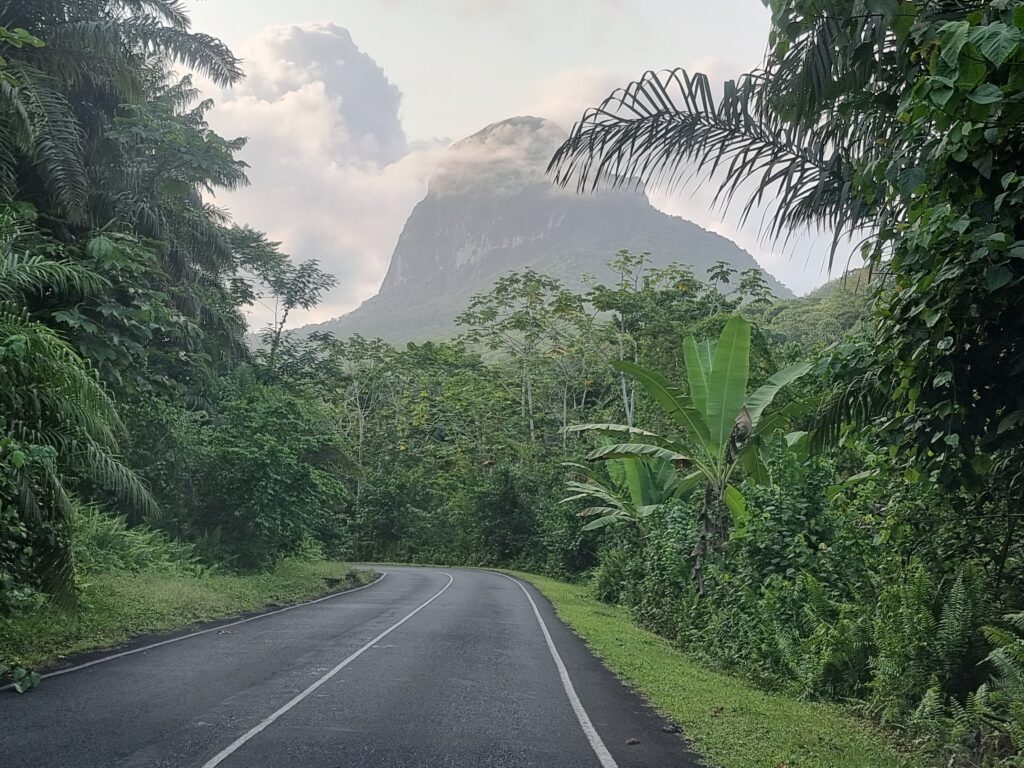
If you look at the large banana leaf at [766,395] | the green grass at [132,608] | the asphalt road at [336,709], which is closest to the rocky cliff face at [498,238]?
the green grass at [132,608]

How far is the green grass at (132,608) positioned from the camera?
9805 mm

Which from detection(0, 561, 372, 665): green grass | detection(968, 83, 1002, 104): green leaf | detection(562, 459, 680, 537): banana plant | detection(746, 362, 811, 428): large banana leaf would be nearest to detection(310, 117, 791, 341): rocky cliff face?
detection(562, 459, 680, 537): banana plant

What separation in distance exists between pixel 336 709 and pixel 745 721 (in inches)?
159

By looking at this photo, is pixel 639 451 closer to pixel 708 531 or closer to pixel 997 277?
pixel 708 531

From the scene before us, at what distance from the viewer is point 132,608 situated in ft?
42.7

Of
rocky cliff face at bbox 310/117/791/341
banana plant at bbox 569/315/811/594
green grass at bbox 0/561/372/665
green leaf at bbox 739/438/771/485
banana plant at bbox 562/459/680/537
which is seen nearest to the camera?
green grass at bbox 0/561/372/665

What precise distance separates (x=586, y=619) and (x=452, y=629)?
14.1 feet

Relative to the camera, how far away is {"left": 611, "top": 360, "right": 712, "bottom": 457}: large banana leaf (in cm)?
1217

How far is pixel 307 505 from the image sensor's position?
73.6ft

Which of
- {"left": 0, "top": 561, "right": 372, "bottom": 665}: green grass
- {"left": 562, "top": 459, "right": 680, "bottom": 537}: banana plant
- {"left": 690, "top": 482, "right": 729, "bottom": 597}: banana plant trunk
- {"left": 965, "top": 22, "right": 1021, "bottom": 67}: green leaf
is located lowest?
{"left": 0, "top": 561, "right": 372, "bottom": 665}: green grass

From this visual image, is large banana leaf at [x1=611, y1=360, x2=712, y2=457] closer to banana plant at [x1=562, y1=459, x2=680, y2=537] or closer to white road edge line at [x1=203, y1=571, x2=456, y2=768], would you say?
banana plant at [x1=562, y1=459, x2=680, y2=537]

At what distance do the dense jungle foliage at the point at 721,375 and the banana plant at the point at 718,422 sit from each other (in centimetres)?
5

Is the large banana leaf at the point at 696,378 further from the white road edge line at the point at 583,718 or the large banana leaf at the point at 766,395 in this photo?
the white road edge line at the point at 583,718

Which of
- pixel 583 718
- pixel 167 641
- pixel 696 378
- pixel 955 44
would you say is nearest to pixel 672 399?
pixel 696 378
